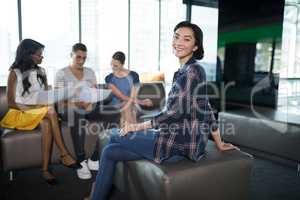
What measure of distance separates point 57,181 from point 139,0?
5.27 meters

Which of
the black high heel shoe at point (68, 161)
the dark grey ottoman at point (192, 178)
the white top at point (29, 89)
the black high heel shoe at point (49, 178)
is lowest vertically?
the black high heel shoe at point (49, 178)

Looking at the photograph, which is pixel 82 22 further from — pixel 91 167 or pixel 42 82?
pixel 91 167

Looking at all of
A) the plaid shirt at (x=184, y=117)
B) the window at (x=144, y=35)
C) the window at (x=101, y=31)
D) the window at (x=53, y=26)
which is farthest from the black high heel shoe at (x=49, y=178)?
the window at (x=144, y=35)

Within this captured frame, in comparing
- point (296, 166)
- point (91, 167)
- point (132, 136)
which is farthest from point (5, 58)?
point (296, 166)

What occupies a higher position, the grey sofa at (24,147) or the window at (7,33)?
the window at (7,33)

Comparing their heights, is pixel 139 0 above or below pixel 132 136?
above

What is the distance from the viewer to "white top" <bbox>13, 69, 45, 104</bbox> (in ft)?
8.31

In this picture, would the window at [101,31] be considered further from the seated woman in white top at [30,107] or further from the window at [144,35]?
the seated woman in white top at [30,107]

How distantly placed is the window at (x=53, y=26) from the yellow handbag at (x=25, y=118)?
10.1ft

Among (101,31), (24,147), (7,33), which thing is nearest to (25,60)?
(24,147)

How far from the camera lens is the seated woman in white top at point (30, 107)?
254 cm

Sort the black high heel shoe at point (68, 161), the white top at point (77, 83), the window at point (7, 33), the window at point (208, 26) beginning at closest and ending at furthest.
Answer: the black high heel shoe at point (68, 161) < the white top at point (77, 83) < the window at point (7, 33) < the window at point (208, 26)

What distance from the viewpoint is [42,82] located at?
109 inches

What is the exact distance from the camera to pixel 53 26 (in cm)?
604
